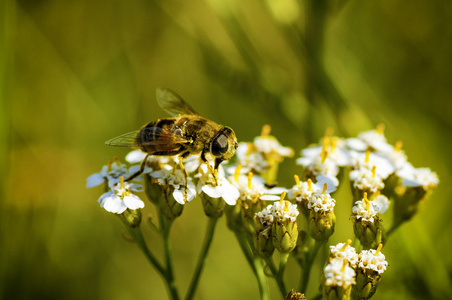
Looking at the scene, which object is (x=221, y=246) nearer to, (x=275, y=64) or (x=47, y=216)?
(x=47, y=216)

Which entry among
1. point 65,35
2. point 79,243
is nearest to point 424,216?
point 79,243

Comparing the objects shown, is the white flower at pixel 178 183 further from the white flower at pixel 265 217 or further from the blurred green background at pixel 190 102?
the blurred green background at pixel 190 102

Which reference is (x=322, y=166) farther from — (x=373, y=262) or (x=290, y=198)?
(x=373, y=262)

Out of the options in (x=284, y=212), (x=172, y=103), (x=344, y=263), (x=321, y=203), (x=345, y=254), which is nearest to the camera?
(x=344, y=263)

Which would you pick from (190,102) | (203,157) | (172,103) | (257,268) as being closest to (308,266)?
(257,268)

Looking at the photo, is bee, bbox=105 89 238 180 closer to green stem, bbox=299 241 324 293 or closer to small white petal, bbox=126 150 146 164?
small white petal, bbox=126 150 146 164

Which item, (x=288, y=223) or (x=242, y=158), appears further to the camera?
(x=242, y=158)
